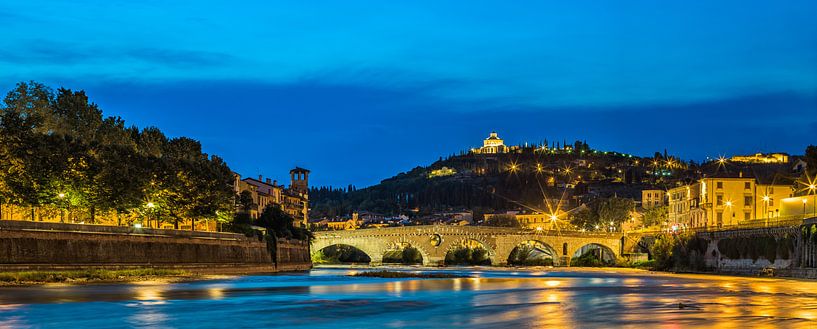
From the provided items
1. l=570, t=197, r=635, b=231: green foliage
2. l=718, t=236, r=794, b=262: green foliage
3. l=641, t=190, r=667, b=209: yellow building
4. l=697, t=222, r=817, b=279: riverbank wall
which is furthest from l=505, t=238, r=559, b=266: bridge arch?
l=718, t=236, r=794, b=262: green foliage

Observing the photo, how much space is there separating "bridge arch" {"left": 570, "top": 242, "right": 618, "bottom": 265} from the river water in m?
78.4

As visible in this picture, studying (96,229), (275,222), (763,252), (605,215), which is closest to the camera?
(96,229)

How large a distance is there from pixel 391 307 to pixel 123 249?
89.2 ft

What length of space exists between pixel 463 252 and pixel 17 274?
105 meters

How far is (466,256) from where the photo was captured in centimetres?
15162

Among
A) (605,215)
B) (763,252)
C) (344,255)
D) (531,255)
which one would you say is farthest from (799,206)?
(344,255)

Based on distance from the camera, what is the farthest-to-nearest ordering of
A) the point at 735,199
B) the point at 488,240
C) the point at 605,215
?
the point at 605,215
the point at 488,240
the point at 735,199

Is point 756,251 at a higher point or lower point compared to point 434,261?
higher

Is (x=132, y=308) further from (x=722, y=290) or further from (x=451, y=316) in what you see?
(x=722, y=290)

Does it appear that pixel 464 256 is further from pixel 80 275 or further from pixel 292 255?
pixel 80 275

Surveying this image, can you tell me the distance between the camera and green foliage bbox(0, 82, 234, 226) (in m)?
62.2

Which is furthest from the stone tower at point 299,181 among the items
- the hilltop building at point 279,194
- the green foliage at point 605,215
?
the green foliage at point 605,215

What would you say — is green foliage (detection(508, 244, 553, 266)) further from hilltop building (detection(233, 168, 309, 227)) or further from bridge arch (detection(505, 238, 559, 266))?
hilltop building (detection(233, 168, 309, 227))

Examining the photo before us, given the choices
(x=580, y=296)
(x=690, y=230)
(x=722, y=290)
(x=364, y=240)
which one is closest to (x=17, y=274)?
(x=580, y=296)
